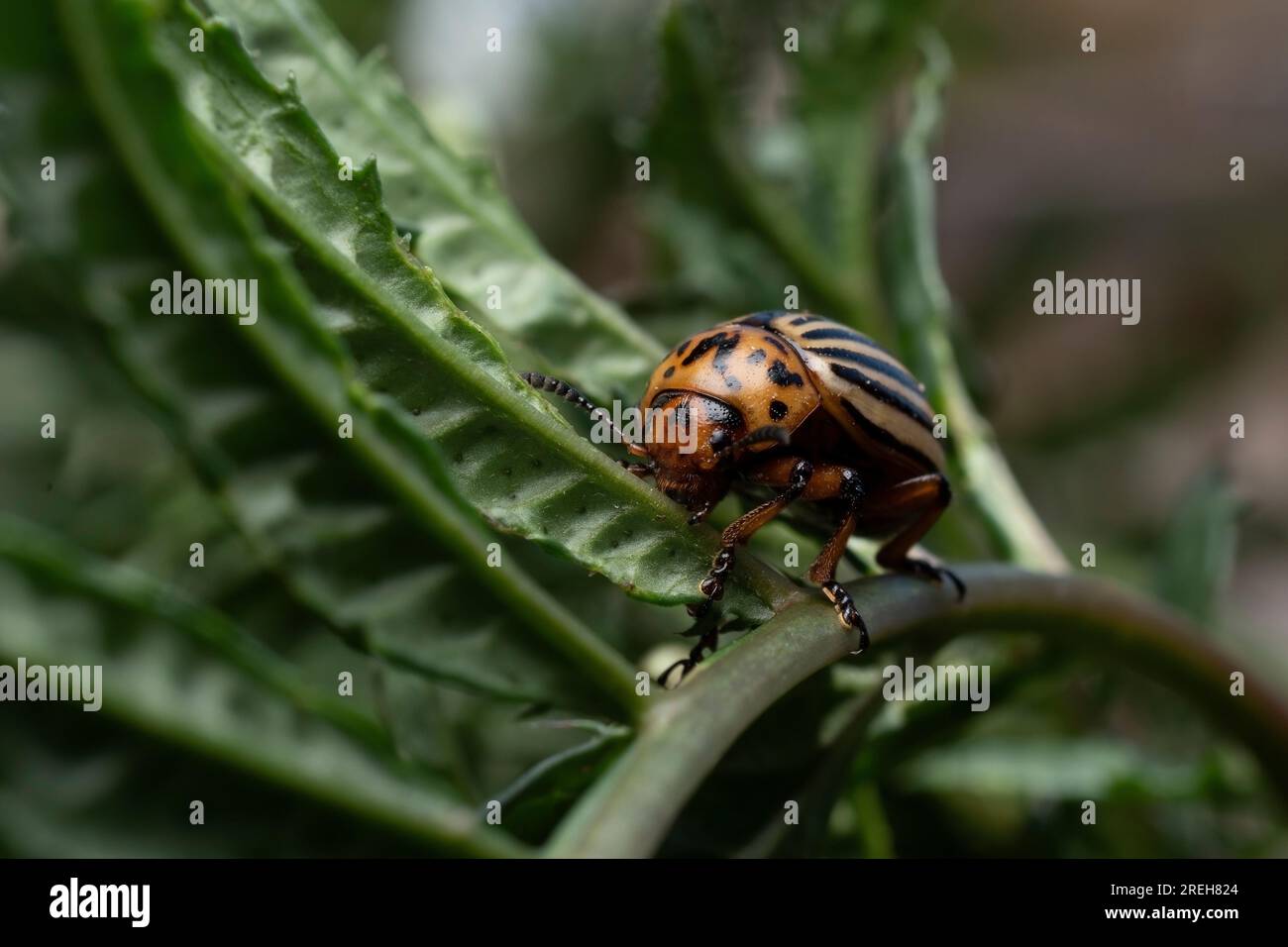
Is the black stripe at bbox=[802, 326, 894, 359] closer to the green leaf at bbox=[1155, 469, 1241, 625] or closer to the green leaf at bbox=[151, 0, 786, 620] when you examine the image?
the green leaf at bbox=[151, 0, 786, 620]

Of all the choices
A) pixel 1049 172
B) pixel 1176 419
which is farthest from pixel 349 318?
pixel 1049 172

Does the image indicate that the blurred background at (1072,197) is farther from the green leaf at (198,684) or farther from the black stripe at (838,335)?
the green leaf at (198,684)

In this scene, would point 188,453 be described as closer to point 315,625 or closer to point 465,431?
point 465,431

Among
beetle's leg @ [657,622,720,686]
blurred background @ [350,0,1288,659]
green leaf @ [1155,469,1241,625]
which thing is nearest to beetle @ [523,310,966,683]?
beetle's leg @ [657,622,720,686]

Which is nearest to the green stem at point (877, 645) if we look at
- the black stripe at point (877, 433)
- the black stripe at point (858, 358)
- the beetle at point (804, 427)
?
the beetle at point (804, 427)

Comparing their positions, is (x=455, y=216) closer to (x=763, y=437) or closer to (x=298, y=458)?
(x=763, y=437)

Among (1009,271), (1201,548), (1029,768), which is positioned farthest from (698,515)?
(1009,271)

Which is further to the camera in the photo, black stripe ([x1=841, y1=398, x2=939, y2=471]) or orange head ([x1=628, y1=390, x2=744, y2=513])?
black stripe ([x1=841, y1=398, x2=939, y2=471])
